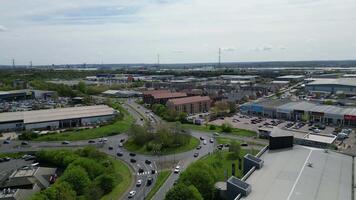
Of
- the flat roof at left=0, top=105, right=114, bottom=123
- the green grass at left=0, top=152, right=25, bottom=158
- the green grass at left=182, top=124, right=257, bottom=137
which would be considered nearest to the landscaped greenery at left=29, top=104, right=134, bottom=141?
the flat roof at left=0, top=105, right=114, bottom=123

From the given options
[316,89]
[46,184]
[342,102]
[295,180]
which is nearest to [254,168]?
[295,180]

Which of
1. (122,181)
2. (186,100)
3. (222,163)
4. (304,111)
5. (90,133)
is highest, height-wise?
(186,100)

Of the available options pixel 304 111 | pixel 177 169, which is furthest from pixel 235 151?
pixel 304 111

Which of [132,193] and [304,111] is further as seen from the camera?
[304,111]

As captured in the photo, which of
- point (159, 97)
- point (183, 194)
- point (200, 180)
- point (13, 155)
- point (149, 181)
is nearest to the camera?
point (183, 194)

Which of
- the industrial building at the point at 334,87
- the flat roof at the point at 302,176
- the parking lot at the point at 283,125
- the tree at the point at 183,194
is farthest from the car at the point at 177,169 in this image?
the industrial building at the point at 334,87

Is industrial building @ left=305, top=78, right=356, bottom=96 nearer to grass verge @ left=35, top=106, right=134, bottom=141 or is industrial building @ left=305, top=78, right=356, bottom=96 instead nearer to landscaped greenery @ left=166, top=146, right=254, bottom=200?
grass verge @ left=35, top=106, right=134, bottom=141

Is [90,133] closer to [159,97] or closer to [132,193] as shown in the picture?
[132,193]

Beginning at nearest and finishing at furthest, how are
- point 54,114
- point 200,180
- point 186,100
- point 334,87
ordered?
point 200,180 < point 54,114 < point 186,100 < point 334,87

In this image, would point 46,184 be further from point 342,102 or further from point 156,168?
point 342,102
